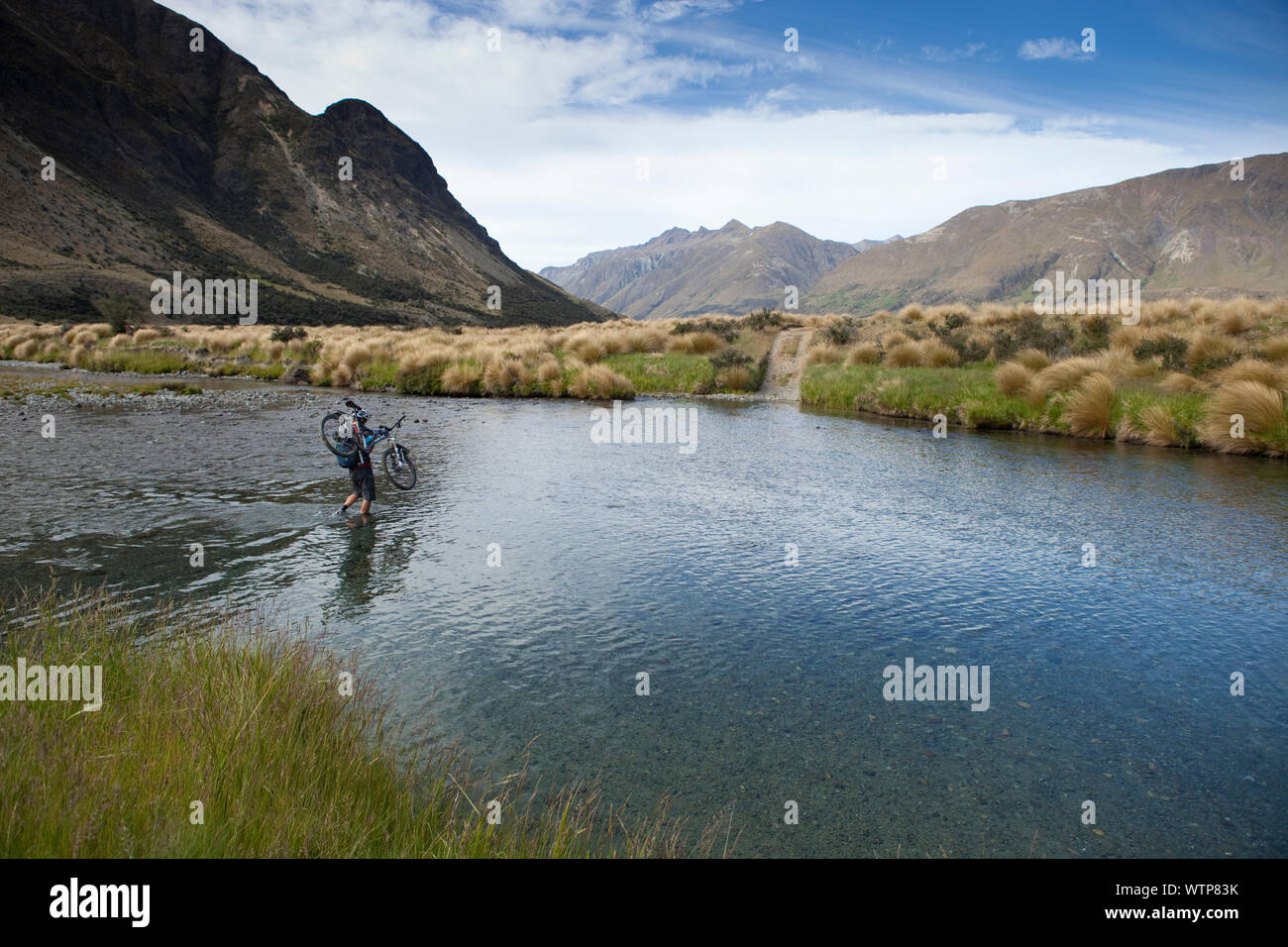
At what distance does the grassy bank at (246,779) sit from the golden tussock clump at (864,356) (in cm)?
2674

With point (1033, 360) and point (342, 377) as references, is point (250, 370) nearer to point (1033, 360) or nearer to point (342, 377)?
point (342, 377)

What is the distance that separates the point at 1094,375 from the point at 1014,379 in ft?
7.25

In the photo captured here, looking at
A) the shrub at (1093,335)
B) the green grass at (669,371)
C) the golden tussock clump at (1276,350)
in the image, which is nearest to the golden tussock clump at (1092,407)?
the golden tussock clump at (1276,350)

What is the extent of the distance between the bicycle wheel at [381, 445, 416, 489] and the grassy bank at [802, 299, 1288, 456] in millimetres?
16129

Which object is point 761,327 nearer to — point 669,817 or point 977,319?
point 977,319

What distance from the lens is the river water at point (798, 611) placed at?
462cm

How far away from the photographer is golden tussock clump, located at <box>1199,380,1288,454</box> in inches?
625

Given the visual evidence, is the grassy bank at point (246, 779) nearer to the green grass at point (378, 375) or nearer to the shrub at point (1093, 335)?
the shrub at point (1093, 335)

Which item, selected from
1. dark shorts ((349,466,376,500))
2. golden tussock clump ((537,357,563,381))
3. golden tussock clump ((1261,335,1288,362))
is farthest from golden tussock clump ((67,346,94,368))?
golden tussock clump ((1261,335,1288,362))

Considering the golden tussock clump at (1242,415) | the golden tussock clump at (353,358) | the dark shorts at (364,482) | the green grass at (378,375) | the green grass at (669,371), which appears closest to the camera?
the dark shorts at (364,482)

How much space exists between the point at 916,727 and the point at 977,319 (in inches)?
1227

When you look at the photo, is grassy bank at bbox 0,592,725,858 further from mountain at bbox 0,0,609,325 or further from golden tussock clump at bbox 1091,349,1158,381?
mountain at bbox 0,0,609,325
